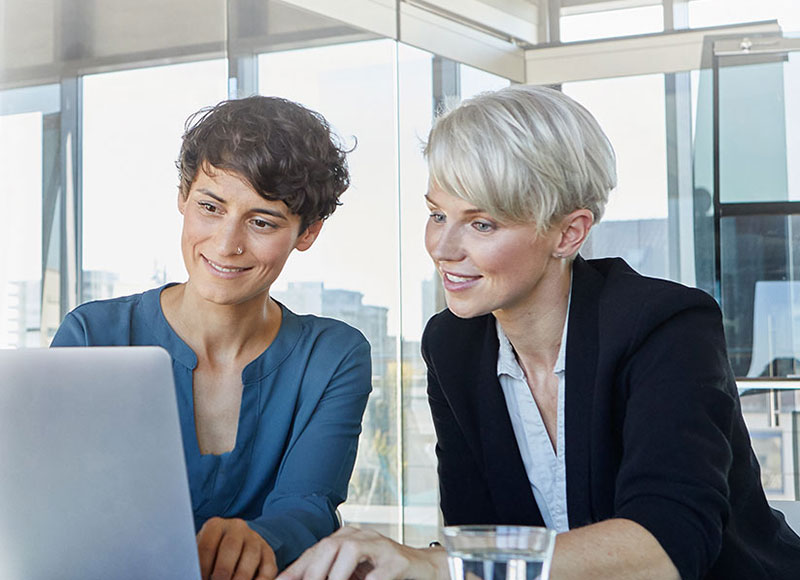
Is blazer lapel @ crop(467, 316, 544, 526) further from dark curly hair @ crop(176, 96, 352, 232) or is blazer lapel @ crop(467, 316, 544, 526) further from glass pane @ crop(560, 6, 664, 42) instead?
glass pane @ crop(560, 6, 664, 42)

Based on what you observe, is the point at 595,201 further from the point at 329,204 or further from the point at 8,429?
the point at 8,429

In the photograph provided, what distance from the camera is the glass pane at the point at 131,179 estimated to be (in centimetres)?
324

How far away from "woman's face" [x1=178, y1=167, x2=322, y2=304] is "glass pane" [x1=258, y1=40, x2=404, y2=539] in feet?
7.61

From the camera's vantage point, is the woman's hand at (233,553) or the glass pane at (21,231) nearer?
the woman's hand at (233,553)

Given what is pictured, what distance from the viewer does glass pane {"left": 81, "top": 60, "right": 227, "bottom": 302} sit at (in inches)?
128

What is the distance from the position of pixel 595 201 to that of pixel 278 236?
0.49m

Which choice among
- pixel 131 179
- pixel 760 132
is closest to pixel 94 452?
pixel 131 179

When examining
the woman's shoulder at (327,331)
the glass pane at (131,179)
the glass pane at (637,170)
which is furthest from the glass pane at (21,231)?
the glass pane at (637,170)

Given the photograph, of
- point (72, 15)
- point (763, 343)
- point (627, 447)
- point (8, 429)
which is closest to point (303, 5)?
point (72, 15)

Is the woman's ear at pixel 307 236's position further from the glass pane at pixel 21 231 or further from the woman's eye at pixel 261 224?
the glass pane at pixel 21 231

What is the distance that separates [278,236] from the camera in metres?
1.60

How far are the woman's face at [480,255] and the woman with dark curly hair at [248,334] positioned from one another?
10.6 inches

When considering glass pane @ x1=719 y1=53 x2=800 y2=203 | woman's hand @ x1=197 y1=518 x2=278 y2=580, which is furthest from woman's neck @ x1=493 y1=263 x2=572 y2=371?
glass pane @ x1=719 y1=53 x2=800 y2=203

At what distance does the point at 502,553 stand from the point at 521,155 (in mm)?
776
